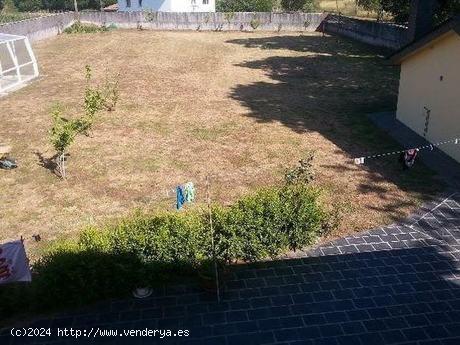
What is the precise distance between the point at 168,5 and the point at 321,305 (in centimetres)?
4885

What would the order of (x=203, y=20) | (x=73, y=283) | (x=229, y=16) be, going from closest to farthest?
(x=73, y=283) < (x=229, y=16) < (x=203, y=20)

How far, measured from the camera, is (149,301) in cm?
994

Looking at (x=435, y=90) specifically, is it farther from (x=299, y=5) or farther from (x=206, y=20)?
(x=299, y=5)

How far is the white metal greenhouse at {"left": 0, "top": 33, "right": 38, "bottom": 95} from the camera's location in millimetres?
20609

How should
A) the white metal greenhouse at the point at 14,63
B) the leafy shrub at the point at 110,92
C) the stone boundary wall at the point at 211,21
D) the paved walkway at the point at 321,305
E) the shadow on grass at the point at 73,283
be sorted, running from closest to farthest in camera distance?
the paved walkway at the point at 321,305
the shadow on grass at the point at 73,283
the white metal greenhouse at the point at 14,63
the leafy shrub at the point at 110,92
the stone boundary wall at the point at 211,21

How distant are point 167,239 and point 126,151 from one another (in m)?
8.59

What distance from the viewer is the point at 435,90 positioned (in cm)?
1727

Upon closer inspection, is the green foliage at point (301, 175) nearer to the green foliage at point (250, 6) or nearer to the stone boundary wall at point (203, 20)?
the stone boundary wall at point (203, 20)

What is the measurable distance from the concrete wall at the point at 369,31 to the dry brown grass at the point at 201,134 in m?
2.91

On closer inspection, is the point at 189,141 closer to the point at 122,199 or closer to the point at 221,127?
the point at 221,127

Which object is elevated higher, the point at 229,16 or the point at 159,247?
the point at 229,16

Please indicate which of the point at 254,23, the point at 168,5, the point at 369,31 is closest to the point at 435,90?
the point at 369,31

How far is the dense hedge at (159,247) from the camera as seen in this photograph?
31.0 feet

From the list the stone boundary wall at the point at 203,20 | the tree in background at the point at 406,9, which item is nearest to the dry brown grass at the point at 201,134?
the tree in background at the point at 406,9
